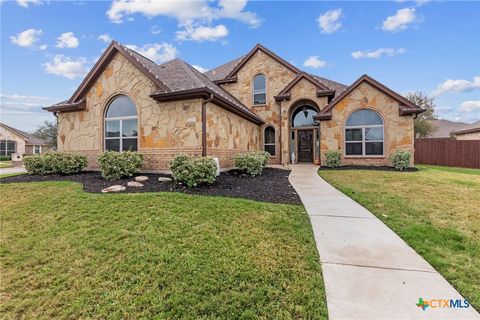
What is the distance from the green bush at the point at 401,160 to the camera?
1305cm

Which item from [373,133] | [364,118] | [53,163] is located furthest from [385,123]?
[53,163]

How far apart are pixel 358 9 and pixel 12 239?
15599 millimetres

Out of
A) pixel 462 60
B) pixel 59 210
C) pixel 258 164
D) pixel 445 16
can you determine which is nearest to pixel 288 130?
pixel 258 164

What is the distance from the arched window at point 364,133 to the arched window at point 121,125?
12.0 meters

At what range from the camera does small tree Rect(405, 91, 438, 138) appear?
92.1 ft

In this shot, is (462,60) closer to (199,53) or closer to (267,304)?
(199,53)

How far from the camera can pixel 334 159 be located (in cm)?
1441

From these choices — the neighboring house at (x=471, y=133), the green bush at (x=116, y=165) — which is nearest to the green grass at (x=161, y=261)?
the green bush at (x=116, y=165)

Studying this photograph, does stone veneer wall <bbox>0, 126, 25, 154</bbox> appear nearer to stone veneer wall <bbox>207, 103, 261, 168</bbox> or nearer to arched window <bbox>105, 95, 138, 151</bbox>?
arched window <bbox>105, 95, 138, 151</bbox>

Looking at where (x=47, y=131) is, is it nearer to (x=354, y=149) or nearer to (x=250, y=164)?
(x=250, y=164)

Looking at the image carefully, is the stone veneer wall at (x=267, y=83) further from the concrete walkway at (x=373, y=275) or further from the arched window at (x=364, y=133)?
the concrete walkway at (x=373, y=275)

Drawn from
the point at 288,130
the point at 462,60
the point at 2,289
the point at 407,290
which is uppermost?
the point at 462,60

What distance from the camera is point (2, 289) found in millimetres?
3295

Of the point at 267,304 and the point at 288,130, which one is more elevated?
the point at 288,130
